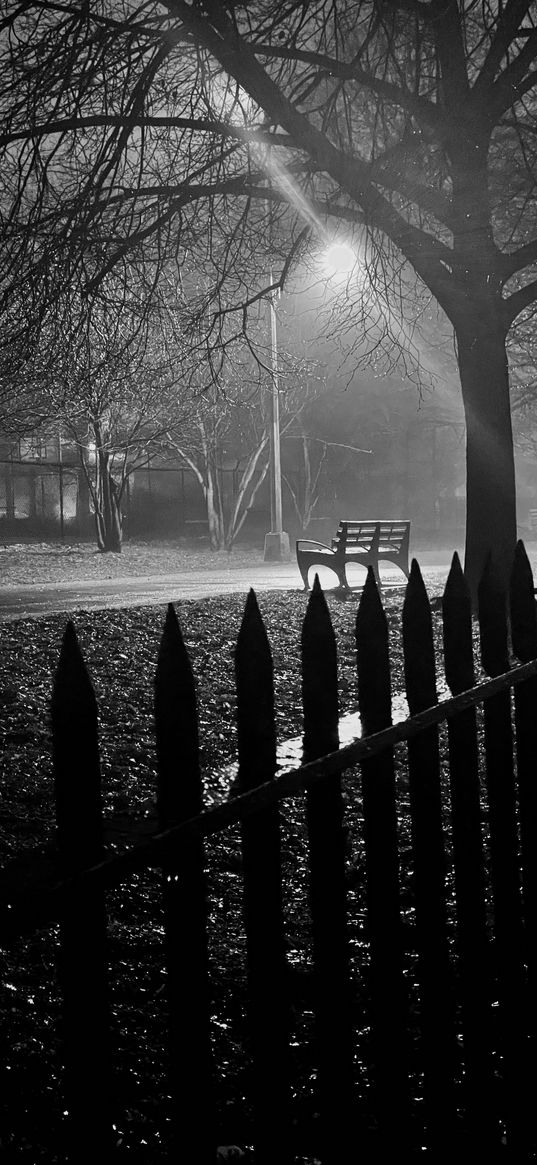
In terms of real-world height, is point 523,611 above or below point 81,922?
above

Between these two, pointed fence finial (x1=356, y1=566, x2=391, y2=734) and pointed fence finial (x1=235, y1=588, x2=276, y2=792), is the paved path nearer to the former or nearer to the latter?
pointed fence finial (x1=356, y1=566, x2=391, y2=734)

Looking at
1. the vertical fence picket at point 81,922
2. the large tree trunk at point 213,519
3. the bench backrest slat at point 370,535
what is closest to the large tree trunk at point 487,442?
the bench backrest slat at point 370,535

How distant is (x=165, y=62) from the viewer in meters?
9.18

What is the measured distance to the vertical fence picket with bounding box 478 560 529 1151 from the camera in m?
2.93

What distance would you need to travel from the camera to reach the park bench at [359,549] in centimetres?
1617

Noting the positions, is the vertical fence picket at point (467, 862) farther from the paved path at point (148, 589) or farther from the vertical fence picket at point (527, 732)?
the paved path at point (148, 589)

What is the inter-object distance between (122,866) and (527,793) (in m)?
2.30

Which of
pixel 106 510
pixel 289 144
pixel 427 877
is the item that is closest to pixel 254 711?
pixel 427 877

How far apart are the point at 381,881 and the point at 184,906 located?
758 millimetres

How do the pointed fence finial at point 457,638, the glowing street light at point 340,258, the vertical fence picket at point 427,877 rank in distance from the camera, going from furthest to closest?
1. the glowing street light at point 340,258
2. the pointed fence finial at point 457,638
3. the vertical fence picket at point 427,877

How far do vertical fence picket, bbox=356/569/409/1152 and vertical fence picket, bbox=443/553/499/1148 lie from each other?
337 mm

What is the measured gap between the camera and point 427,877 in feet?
8.39

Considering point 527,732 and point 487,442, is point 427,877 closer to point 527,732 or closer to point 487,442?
point 527,732

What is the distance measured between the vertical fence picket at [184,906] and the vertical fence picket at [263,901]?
18cm
